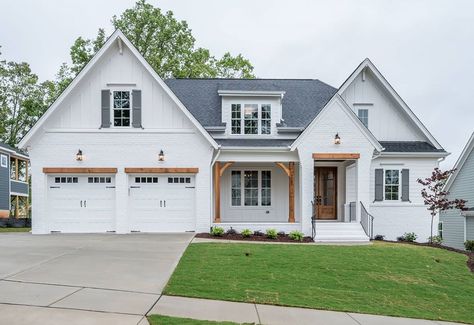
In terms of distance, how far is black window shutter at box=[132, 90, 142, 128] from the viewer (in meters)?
16.4

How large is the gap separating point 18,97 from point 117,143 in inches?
1099

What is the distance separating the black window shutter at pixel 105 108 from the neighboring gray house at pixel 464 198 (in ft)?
59.4

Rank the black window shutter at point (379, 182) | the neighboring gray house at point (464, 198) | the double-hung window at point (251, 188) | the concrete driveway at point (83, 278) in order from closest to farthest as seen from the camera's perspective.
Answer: the concrete driveway at point (83, 278), the black window shutter at point (379, 182), the double-hung window at point (251, 188), the neighboring gray house at point (464, 198)

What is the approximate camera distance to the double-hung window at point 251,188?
18969 millimetres

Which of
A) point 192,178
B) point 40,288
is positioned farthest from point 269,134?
point 40,288

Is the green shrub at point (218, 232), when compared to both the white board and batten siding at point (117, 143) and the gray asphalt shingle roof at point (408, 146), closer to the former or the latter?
the white board and batten siding at point (117, 143)

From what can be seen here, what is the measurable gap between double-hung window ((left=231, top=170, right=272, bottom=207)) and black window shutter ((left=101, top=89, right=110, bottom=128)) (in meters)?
5.85

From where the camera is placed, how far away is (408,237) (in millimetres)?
17703

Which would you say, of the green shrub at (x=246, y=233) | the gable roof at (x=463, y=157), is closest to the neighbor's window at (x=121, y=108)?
the green shrub at (x=246, y=233)

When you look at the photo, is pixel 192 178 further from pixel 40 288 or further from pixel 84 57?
pixel 84 57

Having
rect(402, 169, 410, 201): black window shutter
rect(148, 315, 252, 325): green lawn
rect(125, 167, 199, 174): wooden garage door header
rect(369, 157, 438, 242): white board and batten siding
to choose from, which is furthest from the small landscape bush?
rect(148, 315, 252, 325): green lawn

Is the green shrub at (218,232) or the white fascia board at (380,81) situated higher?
the white fascia board at (380,81)

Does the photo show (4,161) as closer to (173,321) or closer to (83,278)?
(83,278)

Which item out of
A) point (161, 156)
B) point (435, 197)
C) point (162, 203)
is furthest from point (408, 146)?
point (162, 203)
